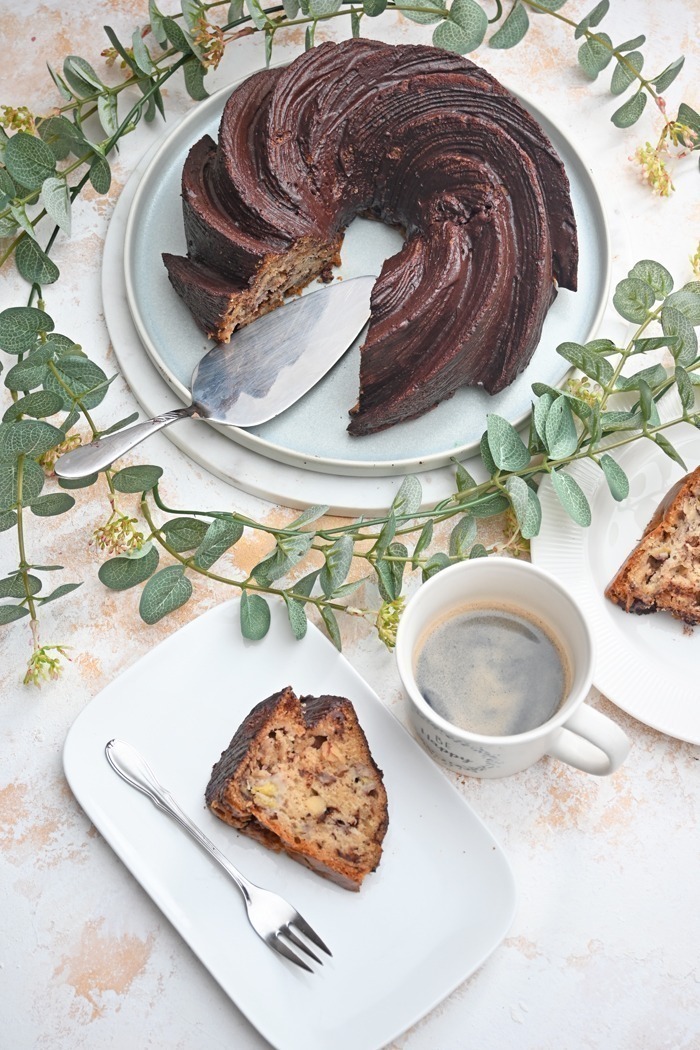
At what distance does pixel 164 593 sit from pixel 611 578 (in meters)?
0.84

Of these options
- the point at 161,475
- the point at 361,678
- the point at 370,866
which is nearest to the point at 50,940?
the point at 370,866

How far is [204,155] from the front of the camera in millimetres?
2078

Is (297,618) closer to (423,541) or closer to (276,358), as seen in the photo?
(423,541)

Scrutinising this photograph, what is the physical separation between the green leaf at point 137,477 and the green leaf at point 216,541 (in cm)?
13

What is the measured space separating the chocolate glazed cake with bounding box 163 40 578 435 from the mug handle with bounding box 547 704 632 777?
696 mm

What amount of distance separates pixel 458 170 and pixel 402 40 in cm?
49

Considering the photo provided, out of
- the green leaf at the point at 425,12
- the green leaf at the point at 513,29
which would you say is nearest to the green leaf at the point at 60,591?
the green leaf at the point at 425,12

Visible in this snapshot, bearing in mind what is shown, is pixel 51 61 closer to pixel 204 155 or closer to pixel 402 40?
pixel 204 155

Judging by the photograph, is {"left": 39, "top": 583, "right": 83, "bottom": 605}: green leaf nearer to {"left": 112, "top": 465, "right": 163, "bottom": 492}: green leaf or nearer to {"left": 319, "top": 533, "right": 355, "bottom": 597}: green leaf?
{"left": 112, "top": 465, "right": 163, "bottom": 492}: green leaf

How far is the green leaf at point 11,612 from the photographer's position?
1.85 m

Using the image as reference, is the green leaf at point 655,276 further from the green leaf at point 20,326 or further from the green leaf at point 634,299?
the green leaf at point 20,326

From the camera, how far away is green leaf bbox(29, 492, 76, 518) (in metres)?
1.84

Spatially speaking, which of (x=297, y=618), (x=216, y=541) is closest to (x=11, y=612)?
(x=216, y=541)

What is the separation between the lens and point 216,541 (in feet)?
6.24
